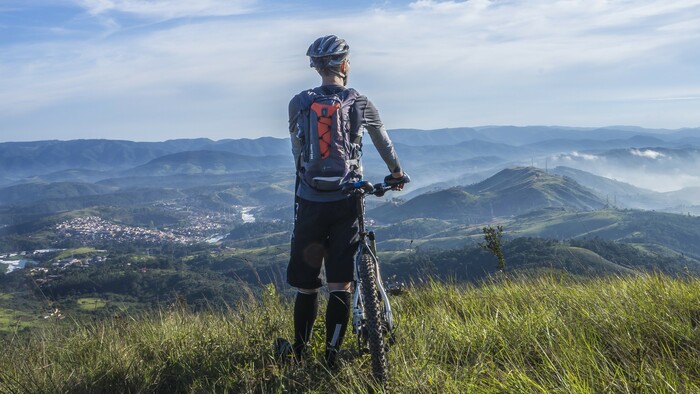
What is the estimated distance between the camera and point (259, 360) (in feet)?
14.4

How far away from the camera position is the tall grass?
123 inches

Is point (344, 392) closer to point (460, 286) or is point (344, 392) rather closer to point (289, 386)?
point (289, 386)

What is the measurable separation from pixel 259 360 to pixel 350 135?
6.78 ft

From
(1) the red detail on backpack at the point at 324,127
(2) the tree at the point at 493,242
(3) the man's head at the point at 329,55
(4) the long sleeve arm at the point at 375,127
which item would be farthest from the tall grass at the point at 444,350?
(3) the man's head at the point at 329,55

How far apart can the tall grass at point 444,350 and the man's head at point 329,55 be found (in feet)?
7.52

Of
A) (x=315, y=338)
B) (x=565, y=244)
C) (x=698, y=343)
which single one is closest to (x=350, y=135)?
(x=315, y=338)

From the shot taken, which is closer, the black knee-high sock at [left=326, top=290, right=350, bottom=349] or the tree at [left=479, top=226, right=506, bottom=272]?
the black knee-high sock at [left=326, top=290, right=350, bottom=349]

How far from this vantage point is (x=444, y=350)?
3.98m

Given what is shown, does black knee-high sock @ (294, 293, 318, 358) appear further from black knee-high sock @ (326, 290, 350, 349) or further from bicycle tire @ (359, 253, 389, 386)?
bicycle tire @ (359, 253, 389, 386)

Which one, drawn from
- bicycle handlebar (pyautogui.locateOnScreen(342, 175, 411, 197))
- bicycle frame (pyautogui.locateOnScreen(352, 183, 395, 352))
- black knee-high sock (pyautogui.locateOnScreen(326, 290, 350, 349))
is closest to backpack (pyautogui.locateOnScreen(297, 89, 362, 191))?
bicycle handlebar (pyautogui.locateOnScreen(342, 175, 411, 197))

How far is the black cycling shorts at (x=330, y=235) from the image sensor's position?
4230 mm

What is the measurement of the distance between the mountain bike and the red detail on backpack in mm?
348

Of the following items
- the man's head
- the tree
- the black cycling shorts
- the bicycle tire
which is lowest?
the tree

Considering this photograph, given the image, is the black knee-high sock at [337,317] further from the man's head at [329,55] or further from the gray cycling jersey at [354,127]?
the man's head at [329,55]
